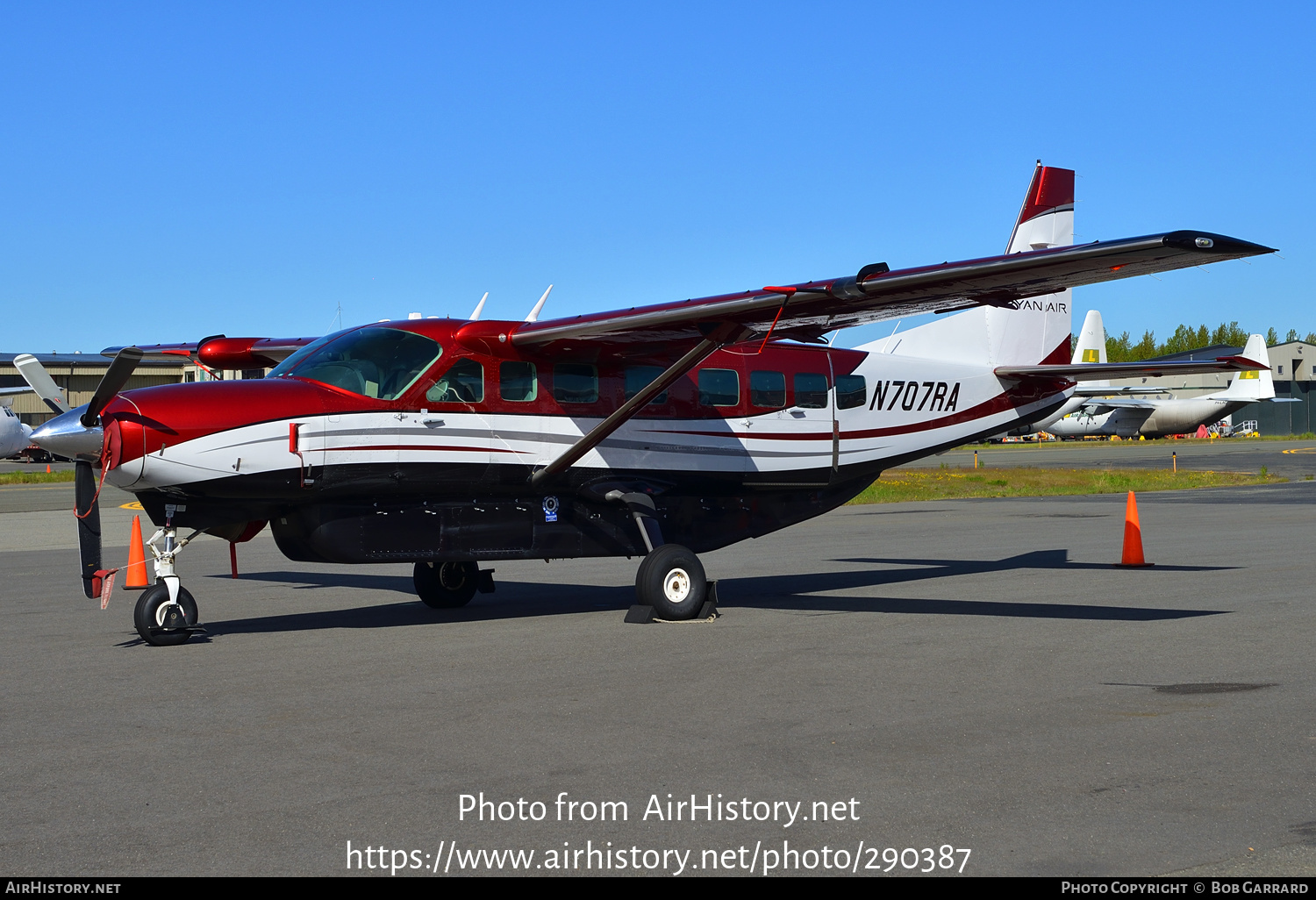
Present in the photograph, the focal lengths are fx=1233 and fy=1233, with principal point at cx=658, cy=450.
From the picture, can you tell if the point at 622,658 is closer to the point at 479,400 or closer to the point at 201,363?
the point at 479,400

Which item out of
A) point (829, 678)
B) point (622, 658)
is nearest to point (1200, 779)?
point (829, 678)

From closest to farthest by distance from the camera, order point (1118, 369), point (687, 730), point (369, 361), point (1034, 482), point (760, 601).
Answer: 1. point (687, 730)
2. point (369, 361)
3. point (760, 601)
4. point (1118, 369)
5. point (1034, 482)

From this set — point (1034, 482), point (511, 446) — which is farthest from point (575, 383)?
point (1034, 482)

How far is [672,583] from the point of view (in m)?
11.3

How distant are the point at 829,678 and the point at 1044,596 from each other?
199 inches

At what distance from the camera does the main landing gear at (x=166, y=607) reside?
32.6 ft

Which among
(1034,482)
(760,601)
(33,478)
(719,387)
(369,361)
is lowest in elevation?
(1034,482)

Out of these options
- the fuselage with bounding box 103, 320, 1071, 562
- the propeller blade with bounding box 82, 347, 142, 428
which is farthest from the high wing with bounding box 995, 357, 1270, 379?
the propeller blade with bounding box 82, 347, 142, 428

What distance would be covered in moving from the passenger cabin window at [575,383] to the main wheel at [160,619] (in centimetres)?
380

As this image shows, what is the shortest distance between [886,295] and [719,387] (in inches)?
118

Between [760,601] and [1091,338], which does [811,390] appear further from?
[1091,338]

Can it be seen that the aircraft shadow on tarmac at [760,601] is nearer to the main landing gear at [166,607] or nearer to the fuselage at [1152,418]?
the main landing gear at [166,607]

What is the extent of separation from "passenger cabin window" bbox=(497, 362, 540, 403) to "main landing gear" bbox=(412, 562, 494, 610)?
201cm

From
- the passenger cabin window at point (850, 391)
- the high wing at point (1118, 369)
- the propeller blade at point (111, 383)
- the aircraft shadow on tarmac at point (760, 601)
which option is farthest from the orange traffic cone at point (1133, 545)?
the propeller blade at point (111, 383)
